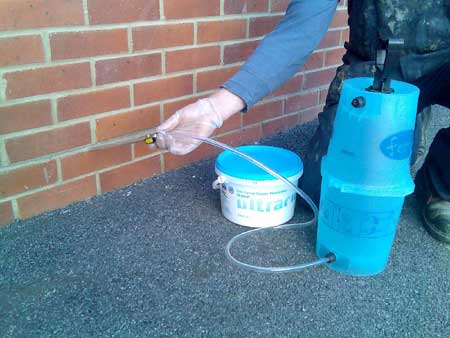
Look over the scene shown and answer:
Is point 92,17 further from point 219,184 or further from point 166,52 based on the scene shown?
point 219,184

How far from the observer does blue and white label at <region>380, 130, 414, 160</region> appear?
0.95m

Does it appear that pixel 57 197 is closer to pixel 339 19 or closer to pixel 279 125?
pixel 279 125

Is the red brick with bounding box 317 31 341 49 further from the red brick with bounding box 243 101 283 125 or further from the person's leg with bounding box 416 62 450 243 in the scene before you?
the person's leg with bounding box 416 62 450 243

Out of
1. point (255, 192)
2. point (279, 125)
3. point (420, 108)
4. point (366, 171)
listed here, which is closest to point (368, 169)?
point (366, 171)

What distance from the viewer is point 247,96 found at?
44.0 inches

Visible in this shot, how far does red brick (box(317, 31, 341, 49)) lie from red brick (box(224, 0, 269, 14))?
1.31 ft

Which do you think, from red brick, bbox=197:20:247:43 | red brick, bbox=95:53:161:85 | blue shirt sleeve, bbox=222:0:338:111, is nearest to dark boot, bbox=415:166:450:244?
blue shirt sleeve, bbox=222:0:338:111

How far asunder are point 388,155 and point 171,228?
61 centimetres

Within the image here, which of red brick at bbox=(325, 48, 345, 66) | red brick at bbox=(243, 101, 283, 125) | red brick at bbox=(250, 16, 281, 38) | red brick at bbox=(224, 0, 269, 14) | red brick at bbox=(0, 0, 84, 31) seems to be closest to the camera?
red brick at bbox=(0, 0, 84, 31)

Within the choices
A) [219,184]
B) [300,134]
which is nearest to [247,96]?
[219,184]

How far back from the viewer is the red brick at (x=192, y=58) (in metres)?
1.44

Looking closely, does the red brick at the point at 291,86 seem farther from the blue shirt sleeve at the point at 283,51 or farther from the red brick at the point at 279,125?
the blue shirt sleeve at the point at 283,51

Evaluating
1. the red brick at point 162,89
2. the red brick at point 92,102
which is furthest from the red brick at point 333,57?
the red brick at point 92,102

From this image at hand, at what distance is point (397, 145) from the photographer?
0.95 meters
